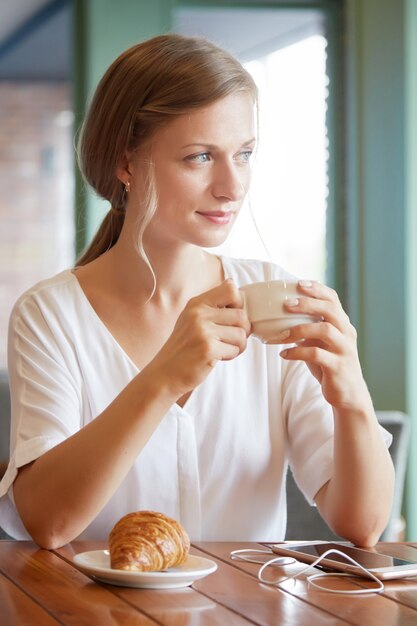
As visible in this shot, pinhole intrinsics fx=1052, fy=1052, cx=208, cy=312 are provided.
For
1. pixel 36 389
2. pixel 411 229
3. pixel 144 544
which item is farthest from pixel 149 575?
pixel 411 229

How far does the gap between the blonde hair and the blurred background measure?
162 centimetres

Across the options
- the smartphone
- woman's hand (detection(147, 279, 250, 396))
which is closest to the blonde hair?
woman's hand (detection(147, 279, 250, 396))

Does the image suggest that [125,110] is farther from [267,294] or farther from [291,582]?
[291,582]

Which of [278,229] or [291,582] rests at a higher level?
[278,229]

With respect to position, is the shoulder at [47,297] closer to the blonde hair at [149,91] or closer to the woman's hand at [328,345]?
the blonde hair at [149,91]

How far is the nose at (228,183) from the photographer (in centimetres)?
169

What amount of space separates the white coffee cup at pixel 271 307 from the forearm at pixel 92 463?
165mm

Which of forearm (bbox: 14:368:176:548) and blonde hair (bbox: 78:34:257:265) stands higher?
blonde hair (bbox: 78:34:257:265)

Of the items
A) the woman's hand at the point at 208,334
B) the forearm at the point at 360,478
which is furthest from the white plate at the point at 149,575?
the forearm at the point at 360,478

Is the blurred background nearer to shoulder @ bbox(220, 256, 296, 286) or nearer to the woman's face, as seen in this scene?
shoulder @ bbox(220, 256, 296, 286)

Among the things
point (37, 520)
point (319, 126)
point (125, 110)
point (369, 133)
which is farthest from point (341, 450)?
point (319, 126)

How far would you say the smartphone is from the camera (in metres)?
1.33

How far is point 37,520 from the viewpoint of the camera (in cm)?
154

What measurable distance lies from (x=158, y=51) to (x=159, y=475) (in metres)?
0.73
